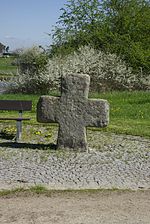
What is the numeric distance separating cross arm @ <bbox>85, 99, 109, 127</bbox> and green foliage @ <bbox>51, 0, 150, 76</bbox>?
1680cm

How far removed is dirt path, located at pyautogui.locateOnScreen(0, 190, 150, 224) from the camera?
5191mm

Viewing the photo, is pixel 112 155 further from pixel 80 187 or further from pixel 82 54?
pixel 82 54

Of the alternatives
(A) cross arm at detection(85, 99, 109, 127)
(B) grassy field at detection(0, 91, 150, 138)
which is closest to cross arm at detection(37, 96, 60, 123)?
(A) cross arm at detection(85, 99, 109, 127)

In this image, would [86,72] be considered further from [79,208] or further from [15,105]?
[79,208]

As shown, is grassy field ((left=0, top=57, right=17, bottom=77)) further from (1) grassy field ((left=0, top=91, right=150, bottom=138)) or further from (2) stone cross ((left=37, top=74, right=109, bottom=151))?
(2) stone cross ((left=37, top=74, right=109, bottom=151))

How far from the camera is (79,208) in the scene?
5609mm

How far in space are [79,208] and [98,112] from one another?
3285 mm

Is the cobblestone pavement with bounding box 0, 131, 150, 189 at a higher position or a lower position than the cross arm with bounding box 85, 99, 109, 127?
lower

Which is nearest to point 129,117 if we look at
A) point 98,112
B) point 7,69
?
point 98,112

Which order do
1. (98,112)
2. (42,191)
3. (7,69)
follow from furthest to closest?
(7,69)
(98,112)
(42,191)

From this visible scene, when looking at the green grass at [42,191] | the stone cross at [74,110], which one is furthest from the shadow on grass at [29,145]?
the green grass at [42,191]

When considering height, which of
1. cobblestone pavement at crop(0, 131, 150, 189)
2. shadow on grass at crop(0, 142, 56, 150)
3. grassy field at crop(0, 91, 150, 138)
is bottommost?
cobblestone pavement at crop(0, 131, 150, 189)

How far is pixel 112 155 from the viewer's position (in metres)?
8.70

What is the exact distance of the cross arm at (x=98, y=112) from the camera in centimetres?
865
